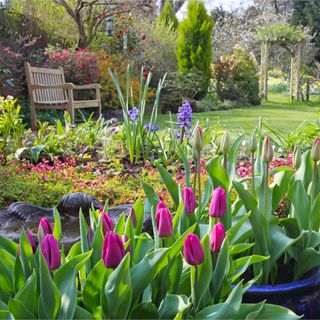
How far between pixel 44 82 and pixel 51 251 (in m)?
7.23

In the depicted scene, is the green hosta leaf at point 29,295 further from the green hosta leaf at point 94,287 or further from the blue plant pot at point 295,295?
the blue plant pot at point 295,295

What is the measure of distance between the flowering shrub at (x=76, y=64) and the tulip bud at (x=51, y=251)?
28.5 feet

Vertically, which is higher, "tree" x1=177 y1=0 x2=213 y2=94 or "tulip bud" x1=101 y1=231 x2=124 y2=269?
"tree" x1=177 y1=0 x2=213 y2=94

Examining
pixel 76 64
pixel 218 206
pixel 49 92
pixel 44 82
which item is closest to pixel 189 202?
pixel 218 206

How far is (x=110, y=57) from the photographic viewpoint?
10.9 m

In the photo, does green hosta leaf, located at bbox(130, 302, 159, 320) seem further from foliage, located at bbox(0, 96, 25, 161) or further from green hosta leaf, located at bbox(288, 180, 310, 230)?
foliage, located at bbox(0, 96, 25, 161)

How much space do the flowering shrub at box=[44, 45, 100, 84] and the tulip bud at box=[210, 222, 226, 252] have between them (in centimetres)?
862

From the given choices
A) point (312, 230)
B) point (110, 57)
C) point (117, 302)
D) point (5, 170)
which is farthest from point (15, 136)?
point (110, 57)

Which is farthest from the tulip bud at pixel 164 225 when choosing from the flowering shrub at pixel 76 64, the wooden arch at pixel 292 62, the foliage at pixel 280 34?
the foliage at pixel 280 34

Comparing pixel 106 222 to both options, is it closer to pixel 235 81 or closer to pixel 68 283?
pixel 68 283

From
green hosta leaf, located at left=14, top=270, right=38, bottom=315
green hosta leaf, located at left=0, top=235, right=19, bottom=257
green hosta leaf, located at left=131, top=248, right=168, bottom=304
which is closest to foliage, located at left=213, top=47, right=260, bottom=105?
green hosta leaf, located at left=0, top=235, right=19, bottom=257

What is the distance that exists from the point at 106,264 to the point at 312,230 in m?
0.88

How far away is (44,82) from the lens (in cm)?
793

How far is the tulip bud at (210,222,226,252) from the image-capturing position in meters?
1.15
